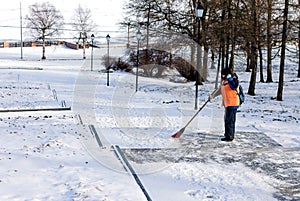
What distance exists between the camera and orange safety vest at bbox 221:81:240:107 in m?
8.46

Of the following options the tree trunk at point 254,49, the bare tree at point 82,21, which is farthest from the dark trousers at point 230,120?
the bare tree at point 82,21

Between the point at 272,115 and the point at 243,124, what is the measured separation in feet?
8.78

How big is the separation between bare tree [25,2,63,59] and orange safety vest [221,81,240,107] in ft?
171

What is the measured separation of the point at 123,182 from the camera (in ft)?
19.3

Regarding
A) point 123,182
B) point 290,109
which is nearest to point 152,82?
point 290,109

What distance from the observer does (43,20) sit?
192ft

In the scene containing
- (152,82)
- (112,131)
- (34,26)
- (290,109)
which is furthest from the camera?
(34,26)

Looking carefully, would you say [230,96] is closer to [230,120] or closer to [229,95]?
[229,95]

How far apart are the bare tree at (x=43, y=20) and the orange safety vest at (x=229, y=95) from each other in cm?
5220

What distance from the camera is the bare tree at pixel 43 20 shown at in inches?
2301

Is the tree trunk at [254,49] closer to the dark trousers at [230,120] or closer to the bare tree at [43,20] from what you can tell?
the dark trousers at [230,120]

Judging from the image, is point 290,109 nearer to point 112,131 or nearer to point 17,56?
point 112,131

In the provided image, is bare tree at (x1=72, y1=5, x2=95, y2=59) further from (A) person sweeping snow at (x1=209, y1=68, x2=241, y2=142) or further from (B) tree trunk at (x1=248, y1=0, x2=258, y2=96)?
(A) person sweeping snow at (x1=209, y1=68, x2=241, y2=142)

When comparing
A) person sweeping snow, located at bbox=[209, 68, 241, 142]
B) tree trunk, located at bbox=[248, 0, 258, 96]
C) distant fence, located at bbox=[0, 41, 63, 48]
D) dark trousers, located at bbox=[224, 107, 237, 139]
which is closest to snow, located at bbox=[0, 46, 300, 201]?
dark trousers, located at bbox=[224, 107, 237, 139]
